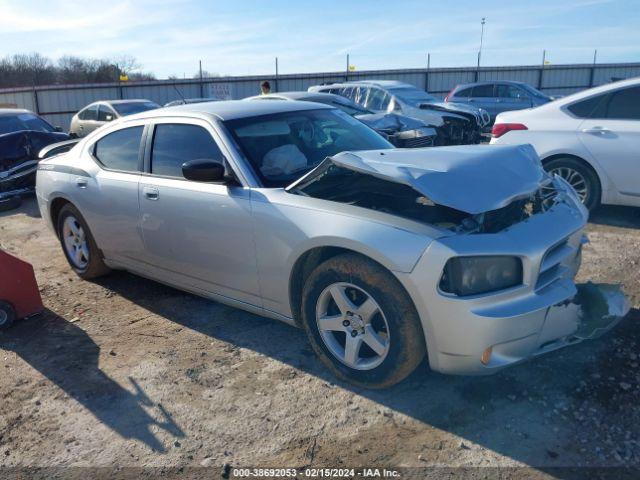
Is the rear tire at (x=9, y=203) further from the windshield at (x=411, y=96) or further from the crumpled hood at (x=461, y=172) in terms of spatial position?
the windshield at (x=411, y=96)

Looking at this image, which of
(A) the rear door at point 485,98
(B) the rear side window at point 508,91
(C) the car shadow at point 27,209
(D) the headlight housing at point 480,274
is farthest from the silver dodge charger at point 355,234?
(B) the rear side window at point 508,91

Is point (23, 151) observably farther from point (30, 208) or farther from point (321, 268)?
point (321, 268)

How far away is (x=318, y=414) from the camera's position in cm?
305

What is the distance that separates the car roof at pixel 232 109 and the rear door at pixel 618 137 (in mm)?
3374

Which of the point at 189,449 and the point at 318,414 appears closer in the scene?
the point at 189,449

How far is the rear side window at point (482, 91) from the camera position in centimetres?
1669

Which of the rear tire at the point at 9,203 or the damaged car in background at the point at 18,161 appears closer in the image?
the rear tire at the point at 9,203

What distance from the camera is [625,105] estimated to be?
601 centimetres

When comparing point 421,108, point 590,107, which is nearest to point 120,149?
point 590,107

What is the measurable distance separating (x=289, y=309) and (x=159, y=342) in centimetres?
116

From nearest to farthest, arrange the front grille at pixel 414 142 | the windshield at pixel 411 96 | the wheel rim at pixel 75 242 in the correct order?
1. the wheel rim at pixel 75 242
2. the front grille at pixel 414 142
3. the windshield at pixel 411 96

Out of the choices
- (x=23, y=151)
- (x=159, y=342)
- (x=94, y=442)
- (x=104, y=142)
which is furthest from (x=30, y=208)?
(x=94, y=442)

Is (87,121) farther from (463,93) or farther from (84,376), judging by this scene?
(84,376)

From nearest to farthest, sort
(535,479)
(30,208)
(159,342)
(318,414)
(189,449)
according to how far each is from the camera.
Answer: (535,479) < (189,449) < (318,414) < (159,342) < (30,208)
